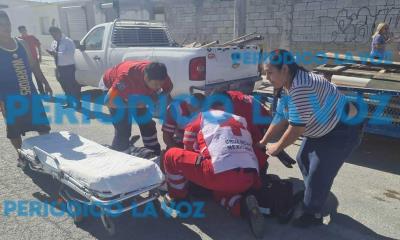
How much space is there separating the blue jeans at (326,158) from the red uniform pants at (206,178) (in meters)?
0.49

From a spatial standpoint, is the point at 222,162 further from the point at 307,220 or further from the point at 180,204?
the point at 307,220

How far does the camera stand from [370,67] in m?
5.75

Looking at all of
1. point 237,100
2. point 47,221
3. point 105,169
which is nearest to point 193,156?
point 105,169

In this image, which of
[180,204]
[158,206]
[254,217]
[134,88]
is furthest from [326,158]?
[134,88]

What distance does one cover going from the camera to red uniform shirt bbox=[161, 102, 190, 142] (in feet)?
Answer: 11.6

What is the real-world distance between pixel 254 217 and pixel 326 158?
791 millimetres

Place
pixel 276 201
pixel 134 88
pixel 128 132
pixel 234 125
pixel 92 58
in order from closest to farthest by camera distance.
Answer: pixel 234 125
pixel 276 201
pixel 134 88
pixel 128 132
pixel 92 58

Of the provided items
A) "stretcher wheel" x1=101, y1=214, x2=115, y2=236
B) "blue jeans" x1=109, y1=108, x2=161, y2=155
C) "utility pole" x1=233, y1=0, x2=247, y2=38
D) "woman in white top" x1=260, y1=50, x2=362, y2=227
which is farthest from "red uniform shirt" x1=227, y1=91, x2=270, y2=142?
"utility pole" x1=233, y1=0, x2=247, y2=38

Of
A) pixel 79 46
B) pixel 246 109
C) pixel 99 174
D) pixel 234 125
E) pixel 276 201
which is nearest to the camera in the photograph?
pixel 99 174

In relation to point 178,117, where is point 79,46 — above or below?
above

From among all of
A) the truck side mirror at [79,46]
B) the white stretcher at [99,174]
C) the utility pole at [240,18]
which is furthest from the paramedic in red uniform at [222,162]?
the utility pole at [240,18]

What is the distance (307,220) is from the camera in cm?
311

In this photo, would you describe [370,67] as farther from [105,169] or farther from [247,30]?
[247,30]

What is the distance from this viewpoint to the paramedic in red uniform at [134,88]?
3.67 metres
